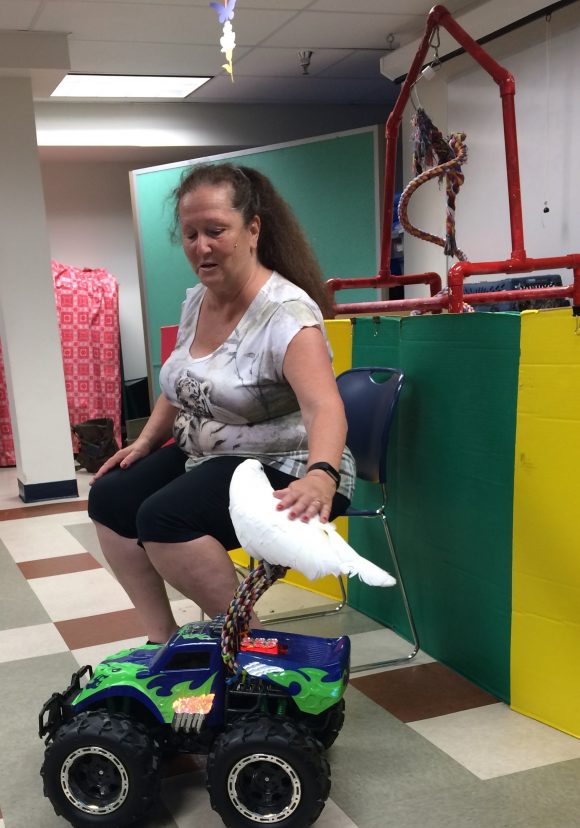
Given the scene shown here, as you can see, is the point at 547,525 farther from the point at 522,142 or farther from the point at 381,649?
the point at 522,142

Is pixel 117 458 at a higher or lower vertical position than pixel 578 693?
higher

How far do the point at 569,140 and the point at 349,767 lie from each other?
2.82 meters

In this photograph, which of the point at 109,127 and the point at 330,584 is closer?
the point at 330,584

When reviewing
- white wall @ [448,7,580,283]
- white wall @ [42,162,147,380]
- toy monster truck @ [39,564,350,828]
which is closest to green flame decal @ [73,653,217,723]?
toy monster truck @ [39,564,350,828]

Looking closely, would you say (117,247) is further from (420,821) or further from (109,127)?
(420,821)

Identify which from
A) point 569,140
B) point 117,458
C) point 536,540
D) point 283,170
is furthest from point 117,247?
point 536,540

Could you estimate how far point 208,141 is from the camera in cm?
549

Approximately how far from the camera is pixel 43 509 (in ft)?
13.0

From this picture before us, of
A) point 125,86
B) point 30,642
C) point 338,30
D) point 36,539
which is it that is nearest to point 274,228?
point 30,642

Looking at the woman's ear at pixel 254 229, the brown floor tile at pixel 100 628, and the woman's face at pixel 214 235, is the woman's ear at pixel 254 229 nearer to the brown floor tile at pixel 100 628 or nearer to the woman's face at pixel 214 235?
the woman's face at pixel 214 235

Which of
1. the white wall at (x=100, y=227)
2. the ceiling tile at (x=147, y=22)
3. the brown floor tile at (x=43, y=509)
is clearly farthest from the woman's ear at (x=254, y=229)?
the white wall at (x=100, y=227)

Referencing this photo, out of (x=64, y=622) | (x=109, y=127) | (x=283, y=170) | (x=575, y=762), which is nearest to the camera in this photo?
(x=575, y=762)

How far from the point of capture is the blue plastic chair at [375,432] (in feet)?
6.18

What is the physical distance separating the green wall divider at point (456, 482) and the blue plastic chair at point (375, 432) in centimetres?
6
